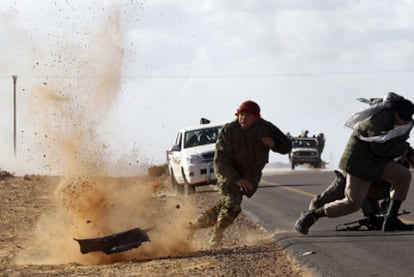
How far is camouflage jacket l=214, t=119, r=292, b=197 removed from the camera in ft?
40.0

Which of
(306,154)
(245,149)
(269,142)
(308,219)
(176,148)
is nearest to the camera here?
(269,142)

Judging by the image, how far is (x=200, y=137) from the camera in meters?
28.8

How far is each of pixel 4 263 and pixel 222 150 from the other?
365 cm

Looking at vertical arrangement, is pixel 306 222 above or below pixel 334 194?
below

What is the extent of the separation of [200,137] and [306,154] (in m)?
31.3

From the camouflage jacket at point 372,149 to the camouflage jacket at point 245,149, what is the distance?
963mm

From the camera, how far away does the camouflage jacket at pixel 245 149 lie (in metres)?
12.2

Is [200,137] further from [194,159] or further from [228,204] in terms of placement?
[228,204]

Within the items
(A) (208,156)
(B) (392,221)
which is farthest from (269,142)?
(A) (208,156)

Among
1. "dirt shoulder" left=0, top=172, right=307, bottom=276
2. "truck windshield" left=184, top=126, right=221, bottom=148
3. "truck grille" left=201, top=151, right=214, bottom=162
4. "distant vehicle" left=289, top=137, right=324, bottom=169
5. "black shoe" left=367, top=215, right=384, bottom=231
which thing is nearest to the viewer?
"dirt shoulder" left=0, top=172, right=307, bottom=276

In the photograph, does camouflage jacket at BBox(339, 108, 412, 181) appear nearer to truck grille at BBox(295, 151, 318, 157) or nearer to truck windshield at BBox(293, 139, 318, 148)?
truck grille at BBox(295, 151, 318, 157)

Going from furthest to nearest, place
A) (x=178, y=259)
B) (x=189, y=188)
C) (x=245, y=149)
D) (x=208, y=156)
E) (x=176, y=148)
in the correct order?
1. (x=189, y=188)
2. (x=208, y=156)
3. (x=176, y=148)
4. (x=245, y=149)
5. (x=178, y=259)

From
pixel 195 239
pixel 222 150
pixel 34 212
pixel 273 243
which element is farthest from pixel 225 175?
pixel 34 212

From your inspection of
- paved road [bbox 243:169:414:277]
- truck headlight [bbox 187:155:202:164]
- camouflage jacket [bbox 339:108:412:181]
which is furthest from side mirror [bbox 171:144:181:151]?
camouflage jacket [bbox 339:108:412:181]
